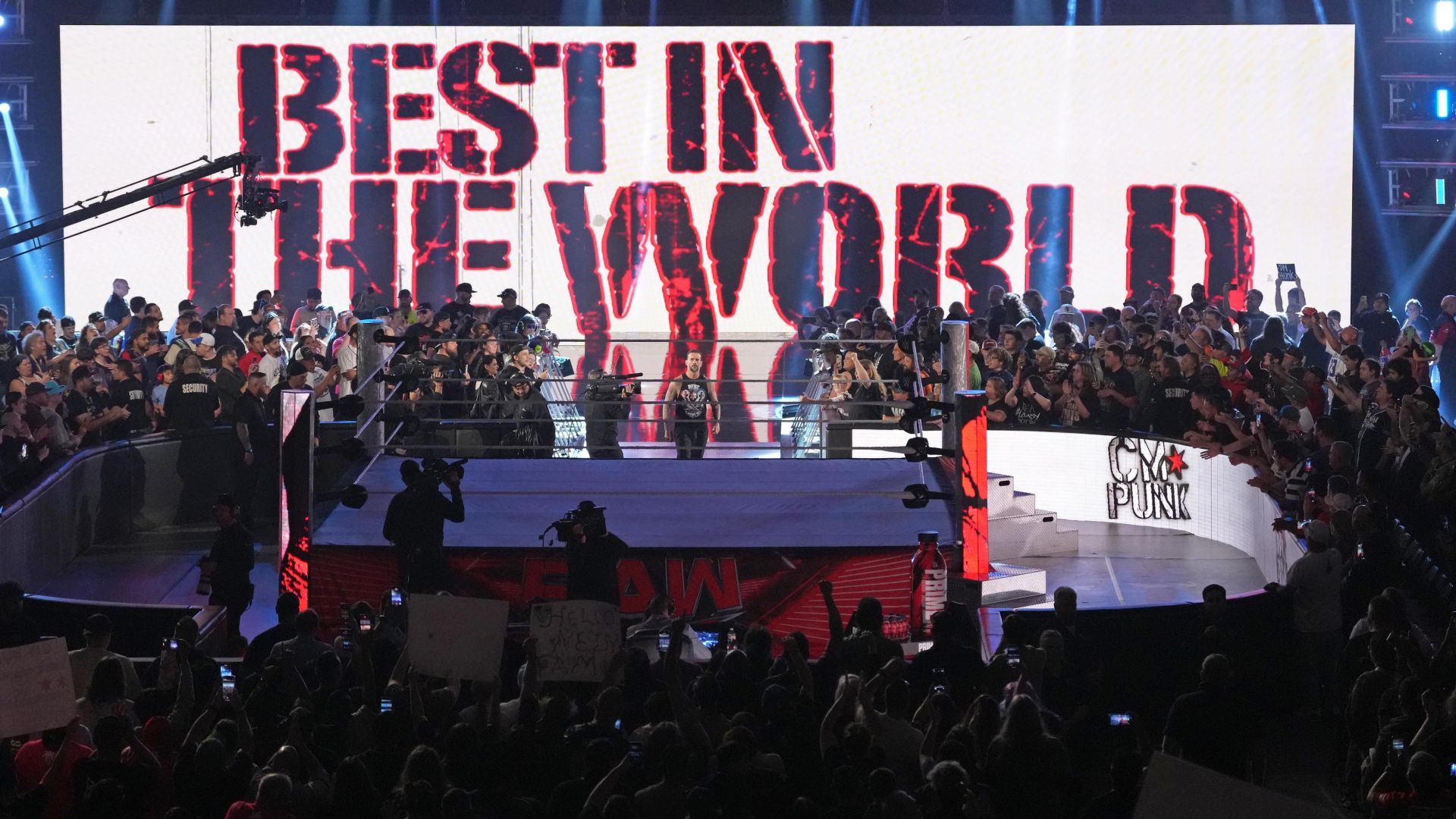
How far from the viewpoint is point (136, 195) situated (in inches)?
827

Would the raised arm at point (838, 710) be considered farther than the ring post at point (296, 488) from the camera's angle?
No

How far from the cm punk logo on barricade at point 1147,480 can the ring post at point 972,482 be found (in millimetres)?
5189

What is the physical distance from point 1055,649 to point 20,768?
4.56m

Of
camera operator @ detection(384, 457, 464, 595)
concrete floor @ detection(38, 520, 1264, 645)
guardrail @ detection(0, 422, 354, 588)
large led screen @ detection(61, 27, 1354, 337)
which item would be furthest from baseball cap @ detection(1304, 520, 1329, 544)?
large led screen @ detection(61, 27, 1354, 337)

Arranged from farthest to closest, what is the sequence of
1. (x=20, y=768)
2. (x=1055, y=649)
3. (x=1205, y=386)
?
(x=1205, y=386), (x=1055, y=649), (x=20, y=768)

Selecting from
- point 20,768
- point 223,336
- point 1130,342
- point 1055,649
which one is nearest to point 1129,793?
point 1055,649

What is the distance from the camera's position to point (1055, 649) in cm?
841

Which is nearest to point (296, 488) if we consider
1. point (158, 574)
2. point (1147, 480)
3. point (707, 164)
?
point (158, 574)

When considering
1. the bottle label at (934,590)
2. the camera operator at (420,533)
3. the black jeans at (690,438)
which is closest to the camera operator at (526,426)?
the black jeans at (690,438)

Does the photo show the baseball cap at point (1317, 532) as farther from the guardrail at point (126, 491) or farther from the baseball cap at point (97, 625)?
the guardrail at point (126, 491)

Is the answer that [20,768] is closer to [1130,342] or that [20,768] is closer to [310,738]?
[310,738]

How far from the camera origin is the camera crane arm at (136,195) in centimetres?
2034

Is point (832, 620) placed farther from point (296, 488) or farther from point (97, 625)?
point (97, 625)

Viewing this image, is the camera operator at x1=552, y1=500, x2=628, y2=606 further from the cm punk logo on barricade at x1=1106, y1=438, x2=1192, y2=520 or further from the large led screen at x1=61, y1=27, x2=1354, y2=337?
the large led screen at x1=61, y1=27, x2=1354, y2=337
